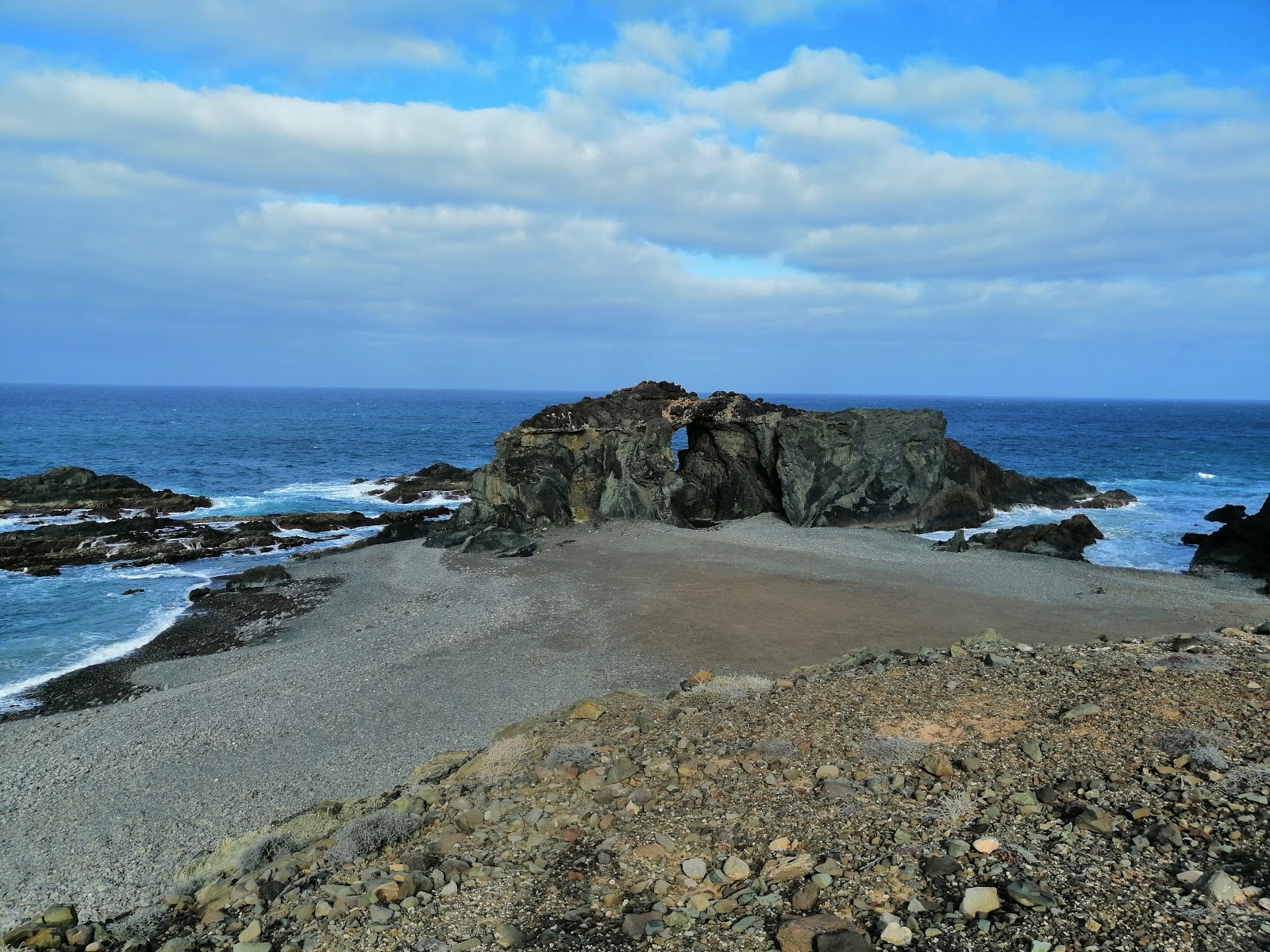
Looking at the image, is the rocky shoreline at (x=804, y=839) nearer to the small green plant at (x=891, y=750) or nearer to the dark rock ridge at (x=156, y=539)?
the small green plant at (x=891, y=750)

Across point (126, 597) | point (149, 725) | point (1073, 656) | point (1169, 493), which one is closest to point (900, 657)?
point (1073, 656)

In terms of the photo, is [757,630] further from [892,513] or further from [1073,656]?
[892,513]

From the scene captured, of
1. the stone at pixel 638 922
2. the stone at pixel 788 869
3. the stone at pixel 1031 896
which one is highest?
the stone at pixel 1031 896

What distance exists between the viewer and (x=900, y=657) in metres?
14.5

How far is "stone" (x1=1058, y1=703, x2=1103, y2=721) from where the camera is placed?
1012 centimetres

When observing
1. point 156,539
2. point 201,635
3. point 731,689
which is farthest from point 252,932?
point 156,539

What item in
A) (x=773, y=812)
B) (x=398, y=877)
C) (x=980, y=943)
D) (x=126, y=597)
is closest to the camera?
(x=980, y=943)

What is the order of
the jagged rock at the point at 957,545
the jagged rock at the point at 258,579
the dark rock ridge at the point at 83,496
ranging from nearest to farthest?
→ the jagged rock at the point at 258,579 < the jagged rock at the point at 957,545 < the dark rock ridge at the point at 83,496

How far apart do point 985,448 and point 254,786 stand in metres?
81.0

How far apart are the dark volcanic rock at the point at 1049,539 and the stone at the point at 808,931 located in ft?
85.0

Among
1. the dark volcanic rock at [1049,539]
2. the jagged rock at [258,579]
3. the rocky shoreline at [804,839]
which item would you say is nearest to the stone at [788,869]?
the rocky shoreline at [804,839]

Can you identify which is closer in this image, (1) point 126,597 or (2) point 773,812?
(2) point 773,812

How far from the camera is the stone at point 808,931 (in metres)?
6.16

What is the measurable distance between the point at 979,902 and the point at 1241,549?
1101 inches
